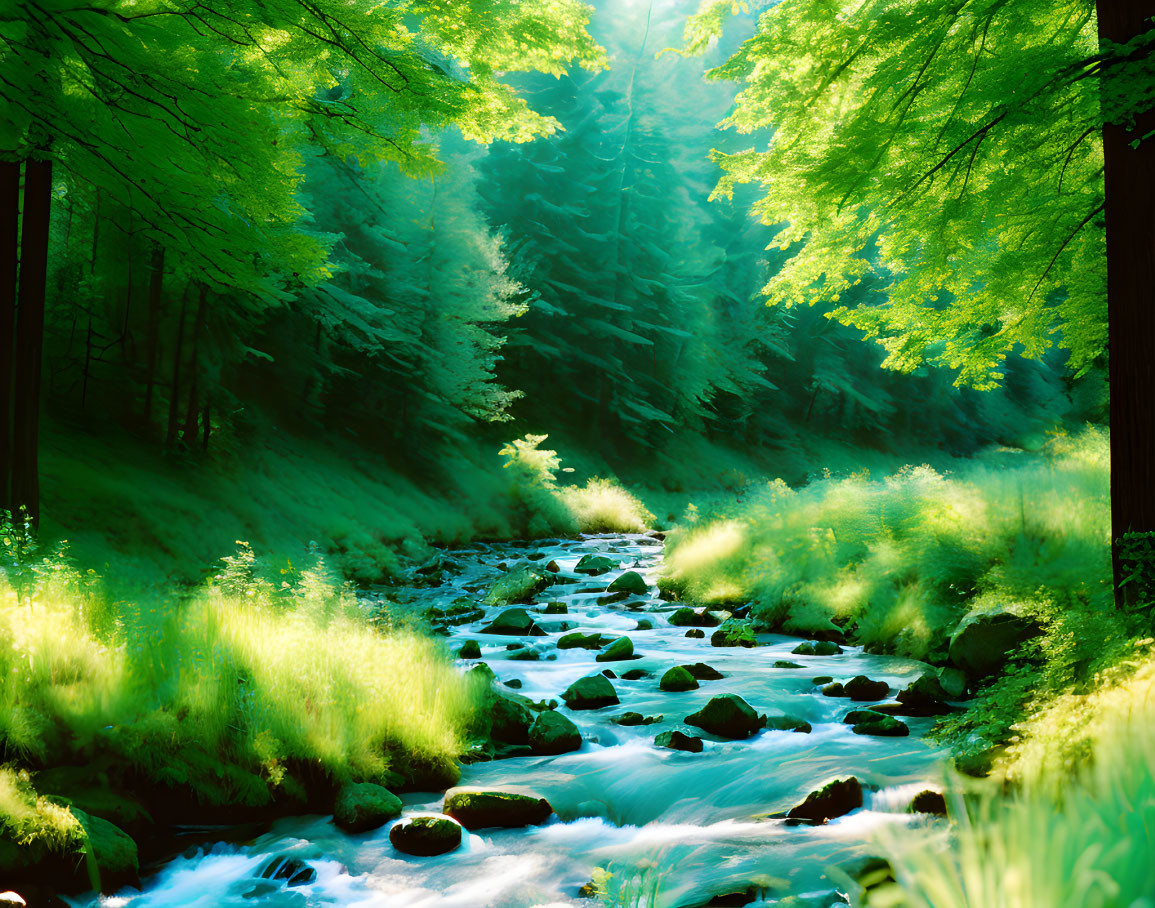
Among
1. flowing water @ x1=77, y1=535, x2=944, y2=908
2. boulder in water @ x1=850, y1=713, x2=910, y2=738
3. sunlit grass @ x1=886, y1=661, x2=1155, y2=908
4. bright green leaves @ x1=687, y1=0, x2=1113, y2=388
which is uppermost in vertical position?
bright green leaves @ x1=687, y1=0, x2=1113, y2=388

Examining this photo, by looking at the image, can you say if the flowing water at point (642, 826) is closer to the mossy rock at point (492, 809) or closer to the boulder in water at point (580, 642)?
the mossy rock at point (492, 809)

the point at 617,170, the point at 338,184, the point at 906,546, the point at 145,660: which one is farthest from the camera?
the point at 617,170

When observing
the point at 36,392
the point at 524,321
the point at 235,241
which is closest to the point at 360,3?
the point at 235,241

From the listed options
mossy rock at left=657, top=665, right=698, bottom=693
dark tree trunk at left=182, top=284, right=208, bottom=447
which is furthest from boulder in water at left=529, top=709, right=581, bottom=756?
dark tree trunk at left=182, top=284, right=208, bottom=447

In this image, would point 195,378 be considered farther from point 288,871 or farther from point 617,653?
point 288,871

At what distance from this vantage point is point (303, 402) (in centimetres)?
2039

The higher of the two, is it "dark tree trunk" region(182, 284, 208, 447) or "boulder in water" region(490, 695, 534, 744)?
"dark tree trunk" region(182, 284, 208, 447)

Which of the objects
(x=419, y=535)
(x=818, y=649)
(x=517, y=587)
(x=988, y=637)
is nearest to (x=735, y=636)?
(x=818, y=649)

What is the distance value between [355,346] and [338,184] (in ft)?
17.3

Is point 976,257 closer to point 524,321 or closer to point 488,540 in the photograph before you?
point 488,540

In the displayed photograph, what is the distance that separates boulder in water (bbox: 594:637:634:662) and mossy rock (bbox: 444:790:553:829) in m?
4.09

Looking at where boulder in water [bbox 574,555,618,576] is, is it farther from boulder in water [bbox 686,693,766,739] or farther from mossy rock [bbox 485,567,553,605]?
boulder in water [bbox 686,693,766,739]

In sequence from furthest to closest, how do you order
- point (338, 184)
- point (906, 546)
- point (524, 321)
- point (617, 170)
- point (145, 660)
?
point (617, 170) < point (524, 321) < point (338, 184) < point (906, 546) < point (145, 660)

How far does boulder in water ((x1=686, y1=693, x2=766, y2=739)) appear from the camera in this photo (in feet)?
20.5
